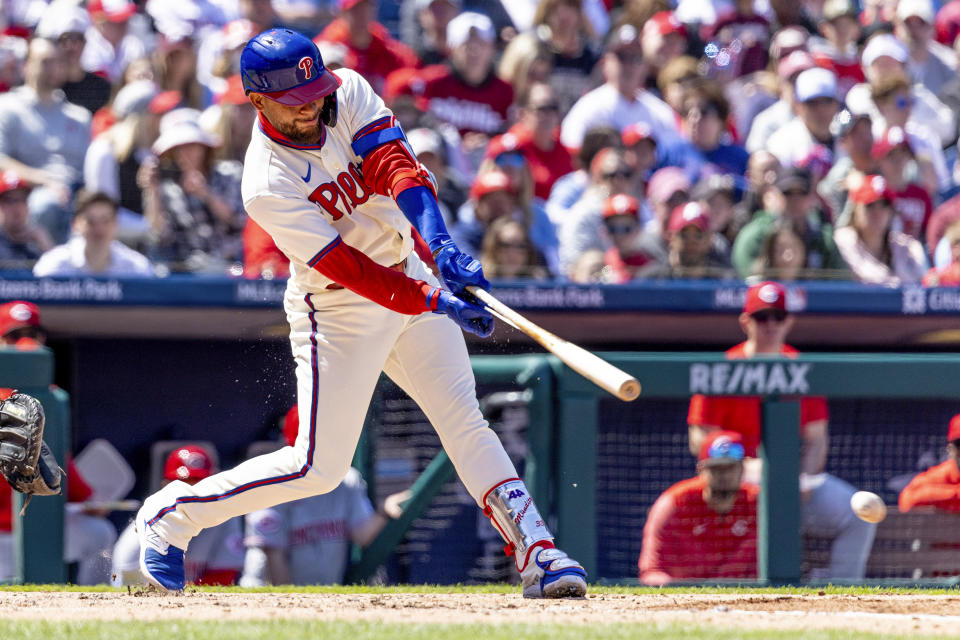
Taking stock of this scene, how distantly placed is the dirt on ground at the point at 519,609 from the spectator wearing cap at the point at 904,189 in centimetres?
456

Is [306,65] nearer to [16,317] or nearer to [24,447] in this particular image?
[24,447]

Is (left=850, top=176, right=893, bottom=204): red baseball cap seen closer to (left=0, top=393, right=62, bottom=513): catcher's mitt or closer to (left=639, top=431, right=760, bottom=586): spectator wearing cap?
(left=639, top=431, right=760, bottom=586): spectator wearing cap

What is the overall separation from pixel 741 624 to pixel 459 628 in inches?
28.6

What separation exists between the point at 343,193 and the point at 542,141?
484cm

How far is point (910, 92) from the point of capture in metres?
9.92

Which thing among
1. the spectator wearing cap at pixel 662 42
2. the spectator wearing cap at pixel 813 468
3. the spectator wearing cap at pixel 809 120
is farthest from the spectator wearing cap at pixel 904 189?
the spectator wearing cap at pixel 813 468

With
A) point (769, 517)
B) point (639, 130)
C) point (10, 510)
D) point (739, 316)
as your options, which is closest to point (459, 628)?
point (769, 517)

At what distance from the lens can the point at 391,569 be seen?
20.8 feet

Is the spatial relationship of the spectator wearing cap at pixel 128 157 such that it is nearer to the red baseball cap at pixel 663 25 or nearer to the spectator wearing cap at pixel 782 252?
the spectator wearing cap at pixel 782 252

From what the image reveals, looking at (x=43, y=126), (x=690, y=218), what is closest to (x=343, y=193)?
(x=690, y=218)

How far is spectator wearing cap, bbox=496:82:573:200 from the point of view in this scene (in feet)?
29.1

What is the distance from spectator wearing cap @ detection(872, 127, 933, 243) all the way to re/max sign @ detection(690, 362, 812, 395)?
333cm

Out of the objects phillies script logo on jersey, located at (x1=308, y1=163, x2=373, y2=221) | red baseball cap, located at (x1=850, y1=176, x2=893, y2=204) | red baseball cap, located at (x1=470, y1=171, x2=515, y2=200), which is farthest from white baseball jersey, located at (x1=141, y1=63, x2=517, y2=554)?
red baseball cap, located at (x1=850, y1=176, x2=893, y2=204)

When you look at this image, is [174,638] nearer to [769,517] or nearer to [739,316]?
[769,517]
